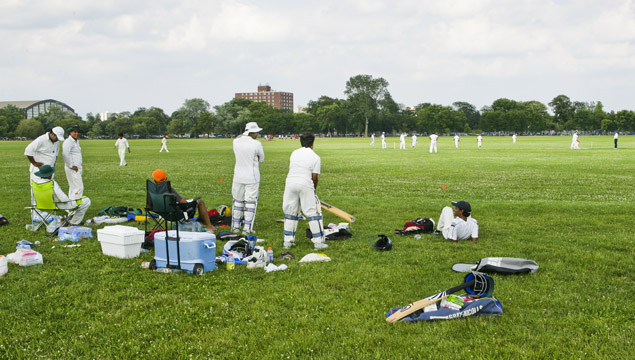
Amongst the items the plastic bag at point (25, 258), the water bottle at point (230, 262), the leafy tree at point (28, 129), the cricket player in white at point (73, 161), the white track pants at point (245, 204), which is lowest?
the water bottle at point (230, 262)

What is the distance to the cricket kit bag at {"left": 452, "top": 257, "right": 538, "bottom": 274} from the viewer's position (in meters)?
6.98

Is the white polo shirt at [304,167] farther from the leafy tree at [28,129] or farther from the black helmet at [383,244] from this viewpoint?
the leafy tree at [28,129]

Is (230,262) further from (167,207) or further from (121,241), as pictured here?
(121,241)

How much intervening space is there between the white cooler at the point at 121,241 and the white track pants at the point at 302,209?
2.76 meters

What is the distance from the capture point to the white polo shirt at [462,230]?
923 centimetres

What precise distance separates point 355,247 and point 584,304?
418cm

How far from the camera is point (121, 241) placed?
7980mm

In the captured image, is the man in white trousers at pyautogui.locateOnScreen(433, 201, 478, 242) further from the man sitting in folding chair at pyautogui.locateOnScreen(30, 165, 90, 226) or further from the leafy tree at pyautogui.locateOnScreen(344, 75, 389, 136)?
the leafy tree at pyautogui.locateOnScreen(344, 75, 389, 136)

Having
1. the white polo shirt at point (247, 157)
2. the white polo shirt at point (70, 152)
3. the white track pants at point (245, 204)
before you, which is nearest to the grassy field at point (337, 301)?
the white track pants at point (245, 204)

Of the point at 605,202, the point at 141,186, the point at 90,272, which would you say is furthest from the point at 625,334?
the point at 141,186

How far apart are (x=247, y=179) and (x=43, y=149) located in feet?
17.9

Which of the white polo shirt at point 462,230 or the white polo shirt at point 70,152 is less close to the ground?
the white polo shirt at point 70,152

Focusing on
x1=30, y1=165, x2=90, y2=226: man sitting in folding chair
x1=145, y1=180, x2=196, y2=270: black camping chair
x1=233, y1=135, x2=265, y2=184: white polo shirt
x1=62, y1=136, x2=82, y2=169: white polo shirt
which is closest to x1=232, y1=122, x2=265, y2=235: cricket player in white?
x1=233, y1=135, x2=265, y2=184: white polo shirt

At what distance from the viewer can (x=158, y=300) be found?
6.06 m
